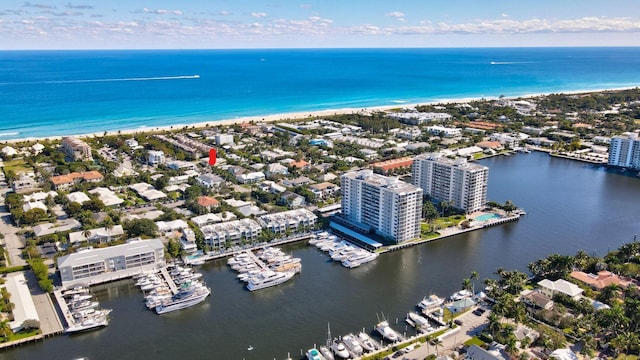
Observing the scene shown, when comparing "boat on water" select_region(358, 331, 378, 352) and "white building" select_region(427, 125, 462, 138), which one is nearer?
"boat on water" select_region(358, 331, 378, 352)

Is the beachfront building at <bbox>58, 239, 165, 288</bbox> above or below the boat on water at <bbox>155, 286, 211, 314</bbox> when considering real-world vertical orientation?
above

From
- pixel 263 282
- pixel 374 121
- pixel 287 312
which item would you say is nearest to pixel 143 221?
pixel 263 282

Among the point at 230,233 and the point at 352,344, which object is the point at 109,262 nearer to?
the point at 230,233

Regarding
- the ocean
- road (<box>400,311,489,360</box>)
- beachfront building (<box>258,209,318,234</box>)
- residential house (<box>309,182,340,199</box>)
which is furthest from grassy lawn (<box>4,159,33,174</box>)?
road (<box>400,311,489,360</box>)

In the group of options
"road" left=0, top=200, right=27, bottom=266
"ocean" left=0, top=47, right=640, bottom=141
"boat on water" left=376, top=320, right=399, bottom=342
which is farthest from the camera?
"ocean" left=0, top=47, right=640, bottom=141

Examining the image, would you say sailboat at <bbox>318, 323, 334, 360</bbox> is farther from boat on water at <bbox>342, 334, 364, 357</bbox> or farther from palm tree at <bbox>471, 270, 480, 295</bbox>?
palm tree at <bbox>471, 270, 480, 295</bbox>

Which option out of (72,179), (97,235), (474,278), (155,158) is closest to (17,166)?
→ (72,179)
